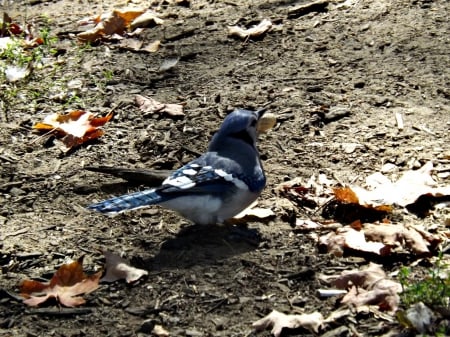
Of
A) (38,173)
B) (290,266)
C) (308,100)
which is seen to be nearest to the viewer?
(290,266)

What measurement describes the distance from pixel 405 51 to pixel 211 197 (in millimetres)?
2269

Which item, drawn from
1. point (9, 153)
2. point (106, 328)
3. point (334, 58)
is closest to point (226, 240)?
point (106, 328)

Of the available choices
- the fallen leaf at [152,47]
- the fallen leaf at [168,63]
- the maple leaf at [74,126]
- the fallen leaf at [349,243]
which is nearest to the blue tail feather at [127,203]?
the fallen leaf at [349,243]

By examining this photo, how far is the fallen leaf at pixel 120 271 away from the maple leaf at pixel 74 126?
1497 millimetres

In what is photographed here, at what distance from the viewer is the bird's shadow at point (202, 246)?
4.31m

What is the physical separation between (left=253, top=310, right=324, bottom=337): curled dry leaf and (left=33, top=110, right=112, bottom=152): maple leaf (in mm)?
2240

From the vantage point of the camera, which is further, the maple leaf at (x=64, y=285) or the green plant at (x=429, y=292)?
the maple leaf at (x=64, y=285)

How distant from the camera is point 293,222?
182 inches

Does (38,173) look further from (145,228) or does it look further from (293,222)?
(293,222)

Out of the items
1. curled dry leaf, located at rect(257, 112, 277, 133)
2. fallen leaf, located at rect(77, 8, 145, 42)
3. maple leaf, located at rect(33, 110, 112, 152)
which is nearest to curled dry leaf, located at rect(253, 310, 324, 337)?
curled dry leaf, located at rect(257, 112, 277, 133)

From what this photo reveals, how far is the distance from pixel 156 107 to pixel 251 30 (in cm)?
121

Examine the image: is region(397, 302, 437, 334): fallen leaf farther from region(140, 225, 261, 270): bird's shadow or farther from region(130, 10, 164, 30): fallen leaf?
region(130, 10, 164, 30): fallen leaf

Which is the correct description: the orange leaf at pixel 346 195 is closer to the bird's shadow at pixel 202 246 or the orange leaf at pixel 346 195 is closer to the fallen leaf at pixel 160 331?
the bird's shadow at pixel 202 246

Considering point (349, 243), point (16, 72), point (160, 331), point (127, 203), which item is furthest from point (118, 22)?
point (160, 331)
